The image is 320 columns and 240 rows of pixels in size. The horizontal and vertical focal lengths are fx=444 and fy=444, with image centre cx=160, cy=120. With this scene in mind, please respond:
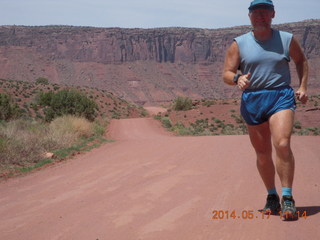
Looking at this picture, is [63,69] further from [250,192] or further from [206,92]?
[250,192]

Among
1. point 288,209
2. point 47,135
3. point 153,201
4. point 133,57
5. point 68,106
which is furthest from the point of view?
point 133,57

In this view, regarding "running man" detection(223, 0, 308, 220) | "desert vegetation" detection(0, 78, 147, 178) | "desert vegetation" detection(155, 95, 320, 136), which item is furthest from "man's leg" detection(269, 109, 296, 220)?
"desert vegetation" detection(155, 95, 320, 136)

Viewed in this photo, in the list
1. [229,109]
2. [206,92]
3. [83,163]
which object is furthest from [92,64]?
[83,163]

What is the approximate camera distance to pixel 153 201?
5.27m

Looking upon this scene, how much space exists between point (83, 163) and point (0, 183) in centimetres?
215

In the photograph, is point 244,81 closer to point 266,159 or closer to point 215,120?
point 266,159

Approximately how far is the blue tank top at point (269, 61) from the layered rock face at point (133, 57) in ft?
328

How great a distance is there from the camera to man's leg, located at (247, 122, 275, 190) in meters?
4.60

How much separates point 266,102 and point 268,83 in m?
0.20

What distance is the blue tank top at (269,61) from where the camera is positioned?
4422 millimetres

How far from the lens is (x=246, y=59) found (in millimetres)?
4512

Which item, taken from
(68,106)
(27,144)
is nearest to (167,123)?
(68,106)
